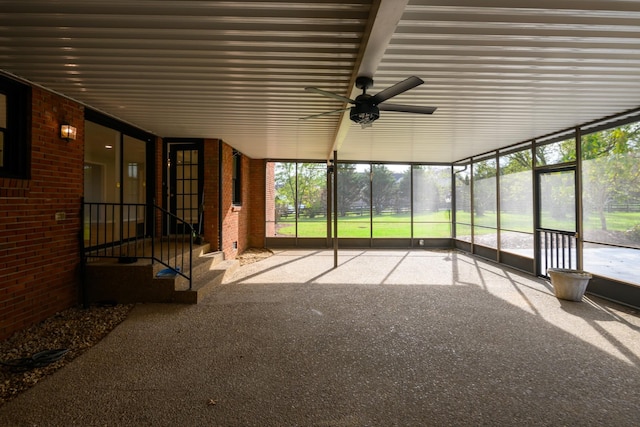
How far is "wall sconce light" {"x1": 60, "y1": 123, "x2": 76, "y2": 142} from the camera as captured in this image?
3.90m

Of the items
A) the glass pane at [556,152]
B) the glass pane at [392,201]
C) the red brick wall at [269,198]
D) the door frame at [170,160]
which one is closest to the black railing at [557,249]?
the glass pane at [556,152]

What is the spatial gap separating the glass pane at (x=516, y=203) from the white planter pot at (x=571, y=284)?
6.13ft

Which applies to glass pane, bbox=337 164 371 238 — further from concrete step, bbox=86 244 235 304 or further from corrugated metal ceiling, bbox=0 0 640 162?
concrete step, bbox=86 244 235 304

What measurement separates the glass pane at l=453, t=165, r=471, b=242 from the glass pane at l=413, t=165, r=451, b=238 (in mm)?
332

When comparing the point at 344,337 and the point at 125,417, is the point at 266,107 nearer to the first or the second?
the point at 344,337

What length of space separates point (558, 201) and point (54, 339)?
8.01 metres

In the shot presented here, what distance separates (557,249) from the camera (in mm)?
5652

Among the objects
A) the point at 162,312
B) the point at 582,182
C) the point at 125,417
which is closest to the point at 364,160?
the point at 582,182

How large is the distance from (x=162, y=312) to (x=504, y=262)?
24.3ft

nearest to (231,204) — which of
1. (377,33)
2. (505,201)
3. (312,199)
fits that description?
(312,199)

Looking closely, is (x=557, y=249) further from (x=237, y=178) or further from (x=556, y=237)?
(x=237, y=178)

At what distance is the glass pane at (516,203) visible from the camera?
6414mm

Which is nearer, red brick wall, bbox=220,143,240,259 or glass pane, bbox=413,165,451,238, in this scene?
red brick wall, bbox=220,143,240,259

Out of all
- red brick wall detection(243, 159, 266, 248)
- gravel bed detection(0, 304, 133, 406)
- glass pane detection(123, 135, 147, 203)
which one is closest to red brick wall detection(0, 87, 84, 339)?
gravel bed detection(0, 304, 133, 406)
